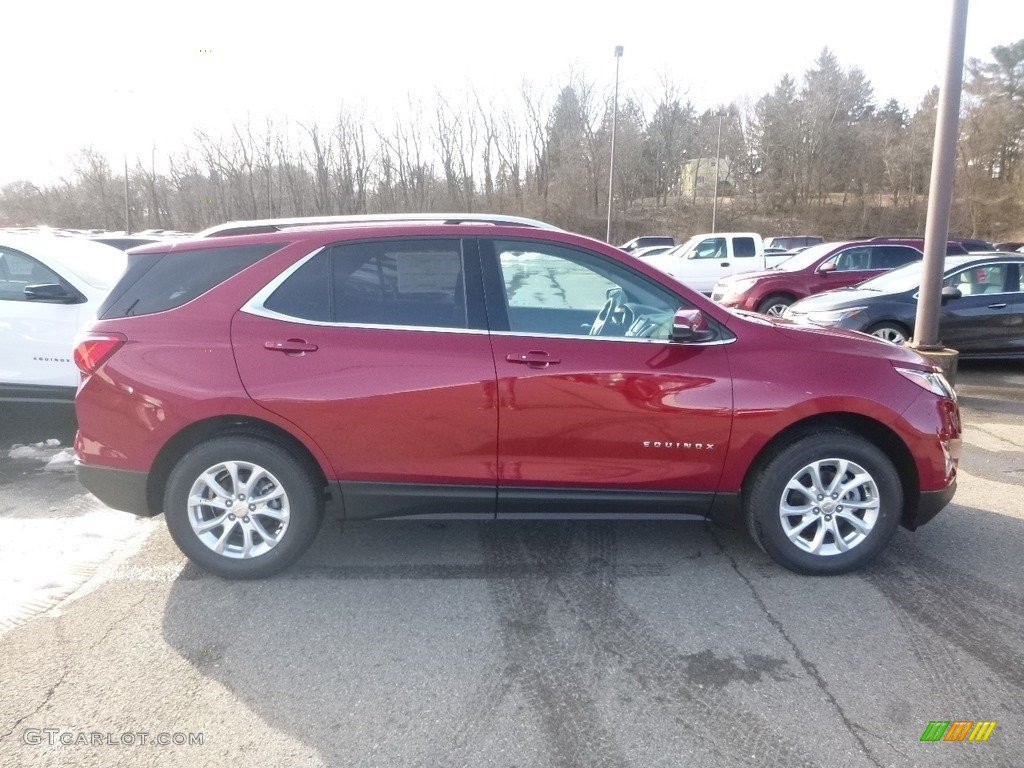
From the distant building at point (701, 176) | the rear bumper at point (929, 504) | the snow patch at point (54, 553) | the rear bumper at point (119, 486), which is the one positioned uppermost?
the distant building at point (701, 176)

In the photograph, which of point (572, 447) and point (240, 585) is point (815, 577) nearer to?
point (572, 447)

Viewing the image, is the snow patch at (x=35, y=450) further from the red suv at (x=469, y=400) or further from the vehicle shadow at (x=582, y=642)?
the vehicle shadow at (x=582, y=642)

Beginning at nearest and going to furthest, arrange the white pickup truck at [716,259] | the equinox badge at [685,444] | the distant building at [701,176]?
1. the equinox badge at [685,444]
2. the white pickup truck at [716,259]
3. the distant building at [701,176]

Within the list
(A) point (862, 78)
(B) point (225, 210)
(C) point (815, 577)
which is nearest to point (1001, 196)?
(A) point (862, 78)

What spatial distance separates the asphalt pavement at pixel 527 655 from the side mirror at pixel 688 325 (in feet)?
4.23

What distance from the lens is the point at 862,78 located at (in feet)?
202

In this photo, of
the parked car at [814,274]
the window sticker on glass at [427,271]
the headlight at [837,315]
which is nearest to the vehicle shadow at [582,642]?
the window sticker on glass at [427,271]

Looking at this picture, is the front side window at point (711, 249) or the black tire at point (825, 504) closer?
the black tire at point (825, 504)

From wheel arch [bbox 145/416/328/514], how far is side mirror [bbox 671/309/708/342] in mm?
1950

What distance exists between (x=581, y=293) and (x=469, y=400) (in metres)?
0.84

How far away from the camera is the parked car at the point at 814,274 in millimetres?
13555

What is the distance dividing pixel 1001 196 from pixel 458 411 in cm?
5484

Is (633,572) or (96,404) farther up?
(96,404)

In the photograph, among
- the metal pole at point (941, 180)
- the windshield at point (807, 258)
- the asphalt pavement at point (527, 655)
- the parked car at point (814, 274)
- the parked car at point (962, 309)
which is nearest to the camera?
the asphalt pavement at point (527, 655)
